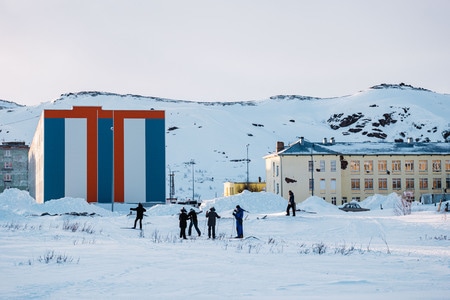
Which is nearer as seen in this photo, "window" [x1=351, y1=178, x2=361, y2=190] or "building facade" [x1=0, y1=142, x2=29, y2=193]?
"window" [x1=351, y1=178, x2=361, y2=190]

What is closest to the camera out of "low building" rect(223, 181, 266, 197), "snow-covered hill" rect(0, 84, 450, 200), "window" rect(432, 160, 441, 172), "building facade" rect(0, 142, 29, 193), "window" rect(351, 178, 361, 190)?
"window" rect(351, 178, 361, 190)

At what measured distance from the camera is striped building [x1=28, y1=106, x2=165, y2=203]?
175 ft

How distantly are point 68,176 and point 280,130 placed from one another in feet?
285

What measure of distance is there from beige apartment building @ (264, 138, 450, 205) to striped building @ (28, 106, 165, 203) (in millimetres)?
15776

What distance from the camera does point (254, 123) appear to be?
14162 cm

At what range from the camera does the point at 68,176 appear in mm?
53406

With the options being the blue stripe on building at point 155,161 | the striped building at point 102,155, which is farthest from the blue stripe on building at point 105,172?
the blue stripe on building at point 155,161

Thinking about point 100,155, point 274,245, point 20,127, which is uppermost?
point 20,127

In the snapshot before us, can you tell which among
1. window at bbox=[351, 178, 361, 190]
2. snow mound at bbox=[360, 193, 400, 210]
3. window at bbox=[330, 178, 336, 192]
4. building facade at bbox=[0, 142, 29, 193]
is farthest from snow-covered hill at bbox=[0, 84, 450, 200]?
snow mound at bbox=[360, 193, 400, 210]

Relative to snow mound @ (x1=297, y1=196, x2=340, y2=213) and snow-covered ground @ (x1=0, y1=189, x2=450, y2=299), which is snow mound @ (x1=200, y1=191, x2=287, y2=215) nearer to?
snow mound @ (x1=297, y1=196, x2=340, y2=213)

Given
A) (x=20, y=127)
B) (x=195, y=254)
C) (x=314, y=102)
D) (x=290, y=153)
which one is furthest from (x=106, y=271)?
(x=314, y=102)

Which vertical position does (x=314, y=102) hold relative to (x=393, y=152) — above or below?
above

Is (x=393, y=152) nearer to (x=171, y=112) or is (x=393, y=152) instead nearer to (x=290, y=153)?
(x=290, y=153)

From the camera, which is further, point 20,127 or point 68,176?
point 20,127
